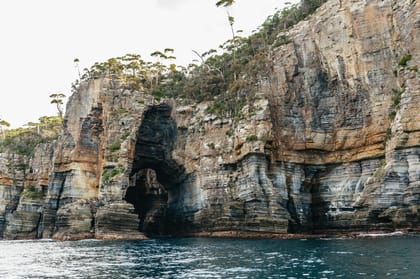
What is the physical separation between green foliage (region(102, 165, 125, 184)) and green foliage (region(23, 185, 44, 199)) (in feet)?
72.9

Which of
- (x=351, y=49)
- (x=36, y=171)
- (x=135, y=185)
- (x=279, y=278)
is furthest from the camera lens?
(x=36, y=171)

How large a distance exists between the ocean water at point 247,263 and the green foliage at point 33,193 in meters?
41.6

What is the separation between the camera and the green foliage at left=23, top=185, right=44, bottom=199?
73688 mm

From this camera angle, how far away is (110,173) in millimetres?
56938

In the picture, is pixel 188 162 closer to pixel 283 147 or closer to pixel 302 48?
pixel 283 147

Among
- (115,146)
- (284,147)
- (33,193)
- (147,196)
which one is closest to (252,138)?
(284,147)

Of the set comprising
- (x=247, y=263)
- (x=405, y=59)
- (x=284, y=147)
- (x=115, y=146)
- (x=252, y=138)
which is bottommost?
(x=247, y=263)

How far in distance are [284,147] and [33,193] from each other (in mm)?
45107

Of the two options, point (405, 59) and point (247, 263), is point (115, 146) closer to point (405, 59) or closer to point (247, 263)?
point (405, 59)

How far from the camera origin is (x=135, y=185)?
229ft

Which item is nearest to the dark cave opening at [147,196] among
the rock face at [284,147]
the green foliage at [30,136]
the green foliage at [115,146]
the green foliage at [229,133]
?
the rock face at [284,147]

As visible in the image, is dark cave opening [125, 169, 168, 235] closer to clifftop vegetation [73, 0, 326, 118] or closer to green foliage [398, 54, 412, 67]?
clifftop vegetation [73, 0, 326, 118]

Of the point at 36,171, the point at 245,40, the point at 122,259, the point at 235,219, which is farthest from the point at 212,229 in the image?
the point at 36,171

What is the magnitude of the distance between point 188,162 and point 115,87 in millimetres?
15224
